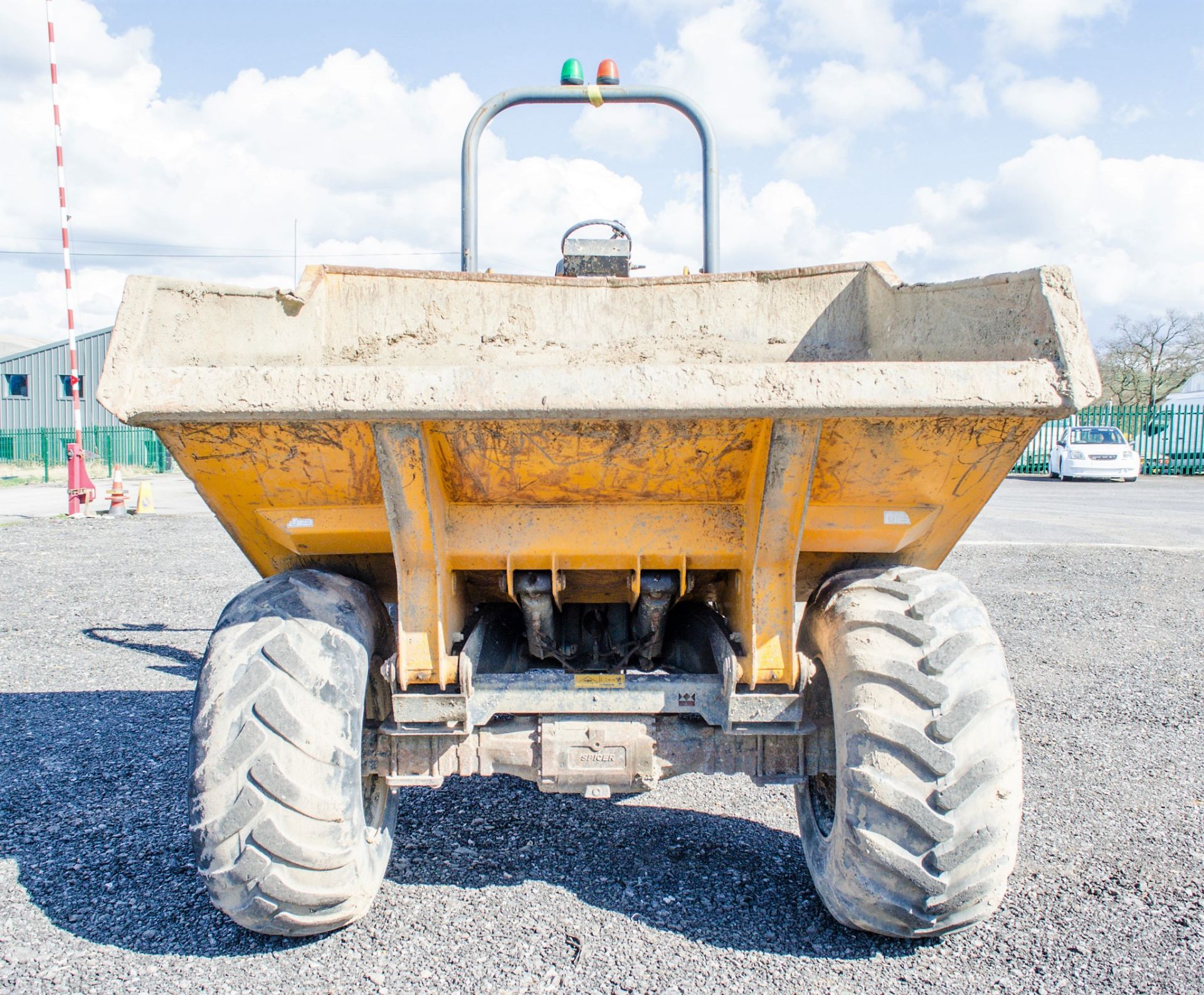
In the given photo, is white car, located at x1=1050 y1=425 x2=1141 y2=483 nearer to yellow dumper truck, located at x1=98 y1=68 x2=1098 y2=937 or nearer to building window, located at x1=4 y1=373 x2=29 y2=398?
yellow dumper truck, located at x1=98 y1=68 x2=1098 y2=937

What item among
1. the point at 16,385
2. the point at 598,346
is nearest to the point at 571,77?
the point at 598,346

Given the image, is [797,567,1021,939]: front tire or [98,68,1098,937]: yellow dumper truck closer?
[98,68,1098,937]: yellow dumper truck

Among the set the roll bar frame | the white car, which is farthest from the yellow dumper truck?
the white car

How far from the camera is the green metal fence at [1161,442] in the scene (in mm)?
26672

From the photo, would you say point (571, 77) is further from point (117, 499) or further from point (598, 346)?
point (117, 499)

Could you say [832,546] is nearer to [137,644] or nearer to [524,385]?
[524,385]

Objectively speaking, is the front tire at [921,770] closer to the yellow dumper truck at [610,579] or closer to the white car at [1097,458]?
the yellow dumper truck at [610,579]

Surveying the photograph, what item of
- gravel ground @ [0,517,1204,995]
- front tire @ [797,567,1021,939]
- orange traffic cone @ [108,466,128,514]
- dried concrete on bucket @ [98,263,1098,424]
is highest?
dried concrete on bucket @ [98,263,1098,424]

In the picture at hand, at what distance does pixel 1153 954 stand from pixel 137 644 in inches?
238

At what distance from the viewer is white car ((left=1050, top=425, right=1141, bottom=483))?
73.6 ft

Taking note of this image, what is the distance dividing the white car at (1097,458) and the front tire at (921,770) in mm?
23102

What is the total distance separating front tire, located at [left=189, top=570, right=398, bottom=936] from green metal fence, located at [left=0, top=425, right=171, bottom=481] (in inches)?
1174

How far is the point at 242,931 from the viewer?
2568 mm

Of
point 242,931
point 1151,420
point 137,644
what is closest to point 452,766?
point 242,931
